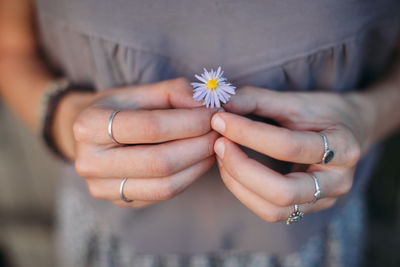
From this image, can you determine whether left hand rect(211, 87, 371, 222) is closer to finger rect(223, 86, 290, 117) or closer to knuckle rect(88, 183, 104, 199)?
finger rect(223, 86, 290, 117)

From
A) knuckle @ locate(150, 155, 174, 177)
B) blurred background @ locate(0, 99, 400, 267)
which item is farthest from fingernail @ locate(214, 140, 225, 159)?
blurred background @ locate(0, 99, 400, 267)

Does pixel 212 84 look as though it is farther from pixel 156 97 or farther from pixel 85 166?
pixel 85 166

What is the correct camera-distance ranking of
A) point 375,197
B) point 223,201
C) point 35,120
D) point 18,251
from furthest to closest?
point 18,251, point 375,197, point 35,120, point 223,201

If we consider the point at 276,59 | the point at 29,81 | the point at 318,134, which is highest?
the point at 29,81

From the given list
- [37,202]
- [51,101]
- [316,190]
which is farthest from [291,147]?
[37,202]

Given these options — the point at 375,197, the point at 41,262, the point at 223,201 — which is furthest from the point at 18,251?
the point at 375,197

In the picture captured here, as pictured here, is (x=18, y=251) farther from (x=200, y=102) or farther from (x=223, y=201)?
(x=200, y=102)
